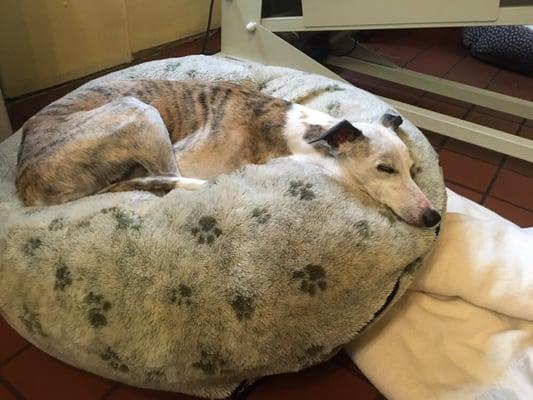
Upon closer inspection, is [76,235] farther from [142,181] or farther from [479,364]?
[479,364]

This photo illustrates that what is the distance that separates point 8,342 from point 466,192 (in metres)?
1.92

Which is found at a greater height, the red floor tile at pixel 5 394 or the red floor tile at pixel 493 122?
the red floor tile at pixel 493 122

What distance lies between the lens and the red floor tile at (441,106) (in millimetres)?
2873

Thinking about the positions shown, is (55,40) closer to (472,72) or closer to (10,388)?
(10,388)

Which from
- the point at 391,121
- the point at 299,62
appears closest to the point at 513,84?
the point at 299,62

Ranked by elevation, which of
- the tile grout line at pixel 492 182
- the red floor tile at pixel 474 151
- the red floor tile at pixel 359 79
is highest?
the red floor tile at pixel 359 79

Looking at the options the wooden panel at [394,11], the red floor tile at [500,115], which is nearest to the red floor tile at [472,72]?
the red floor tile at [500,115]

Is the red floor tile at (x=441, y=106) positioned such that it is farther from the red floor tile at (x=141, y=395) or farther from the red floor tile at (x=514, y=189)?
the red floor tile at (x=141, y=395)

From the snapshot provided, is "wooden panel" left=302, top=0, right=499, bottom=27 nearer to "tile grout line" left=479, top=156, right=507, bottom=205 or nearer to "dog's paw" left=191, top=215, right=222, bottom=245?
"tile grout line" left=479, top=156, right=507, bottom=205

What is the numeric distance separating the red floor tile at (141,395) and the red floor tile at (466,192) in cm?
152

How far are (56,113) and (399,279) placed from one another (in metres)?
1.22

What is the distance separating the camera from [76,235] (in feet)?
4.02

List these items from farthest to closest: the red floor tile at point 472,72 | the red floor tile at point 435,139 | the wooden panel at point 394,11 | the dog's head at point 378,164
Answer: the red floor tile at point 472,72, the red floor tile at point 435,139, the wooden panel at point 394,11, the dog's head at point 378,164

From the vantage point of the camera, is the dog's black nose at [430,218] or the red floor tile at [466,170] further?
the red floor tile at [466,170]
